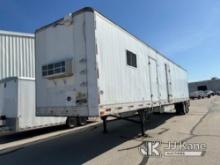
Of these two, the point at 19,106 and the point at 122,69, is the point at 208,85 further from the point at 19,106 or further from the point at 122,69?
the point at 122,69

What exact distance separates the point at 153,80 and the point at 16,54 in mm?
12425

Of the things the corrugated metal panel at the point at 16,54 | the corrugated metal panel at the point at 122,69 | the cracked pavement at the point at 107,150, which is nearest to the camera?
the cracked pavement at the point at 107,150

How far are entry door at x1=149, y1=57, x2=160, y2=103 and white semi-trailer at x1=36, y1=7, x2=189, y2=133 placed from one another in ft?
4.50

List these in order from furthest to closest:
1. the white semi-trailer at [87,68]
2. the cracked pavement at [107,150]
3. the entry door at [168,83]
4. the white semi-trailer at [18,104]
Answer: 1. the entry door at [168,83]
2. the white semi-trailer at [18,104]
3. the white semi-trailer at [87,68]
4. the cracked pavement at [107,150]

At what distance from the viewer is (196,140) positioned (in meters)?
9.33

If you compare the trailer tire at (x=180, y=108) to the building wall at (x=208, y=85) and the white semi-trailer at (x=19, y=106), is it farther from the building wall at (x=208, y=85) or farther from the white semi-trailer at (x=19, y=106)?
the building wall at (x=208, y=85)

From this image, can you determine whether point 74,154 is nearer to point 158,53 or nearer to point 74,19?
point 74,19

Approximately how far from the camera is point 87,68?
7402mm

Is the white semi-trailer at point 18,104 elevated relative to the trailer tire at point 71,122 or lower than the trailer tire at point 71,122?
elevated

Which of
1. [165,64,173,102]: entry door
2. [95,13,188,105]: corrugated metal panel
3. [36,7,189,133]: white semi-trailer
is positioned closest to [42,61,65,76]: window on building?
[36,7,189,133]: white semi-trailer

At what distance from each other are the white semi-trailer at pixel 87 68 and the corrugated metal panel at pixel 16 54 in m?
11.6

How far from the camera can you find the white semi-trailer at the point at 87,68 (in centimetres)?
737

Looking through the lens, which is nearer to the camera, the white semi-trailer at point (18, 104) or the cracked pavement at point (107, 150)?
the cracked pavement at point (107, 150)

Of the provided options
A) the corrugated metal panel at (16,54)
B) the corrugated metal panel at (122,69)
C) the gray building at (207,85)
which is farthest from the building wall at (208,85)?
the corrugated metal panel at (122,69)
